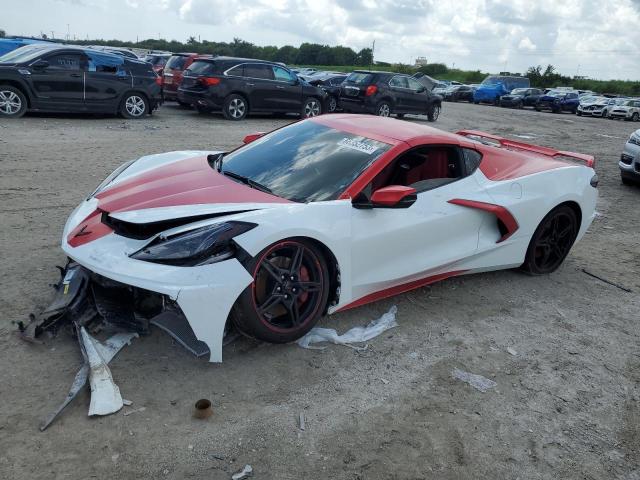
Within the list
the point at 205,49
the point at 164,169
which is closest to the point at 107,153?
the point at 164,169

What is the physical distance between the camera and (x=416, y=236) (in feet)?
13.1

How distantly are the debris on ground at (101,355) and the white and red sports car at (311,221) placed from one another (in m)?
0.25

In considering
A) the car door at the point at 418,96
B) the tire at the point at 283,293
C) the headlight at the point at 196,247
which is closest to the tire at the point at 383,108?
the car door at the point at 418,96

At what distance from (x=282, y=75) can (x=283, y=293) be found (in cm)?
1276

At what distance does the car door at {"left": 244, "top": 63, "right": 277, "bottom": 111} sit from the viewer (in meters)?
14.5

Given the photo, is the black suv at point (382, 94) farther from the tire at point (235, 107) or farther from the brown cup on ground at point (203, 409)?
the brown cup on ground at point (203, 409)

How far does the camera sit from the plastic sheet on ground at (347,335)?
12.0ft

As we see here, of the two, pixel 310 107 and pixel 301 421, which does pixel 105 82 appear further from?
pixel 301 421

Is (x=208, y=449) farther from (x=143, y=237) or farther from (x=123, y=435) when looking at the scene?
(x=143, y=237)

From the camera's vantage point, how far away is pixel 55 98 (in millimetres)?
11789

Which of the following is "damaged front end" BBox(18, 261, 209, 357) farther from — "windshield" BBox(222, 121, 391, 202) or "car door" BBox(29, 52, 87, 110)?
"car door" BBox(29, 52, 87, 110)

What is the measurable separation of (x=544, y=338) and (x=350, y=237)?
5.54ft

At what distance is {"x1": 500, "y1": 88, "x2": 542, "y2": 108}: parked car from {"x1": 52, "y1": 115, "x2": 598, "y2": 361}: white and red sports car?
29.7 metres

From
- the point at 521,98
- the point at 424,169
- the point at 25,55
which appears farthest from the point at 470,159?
the point at 521,98
